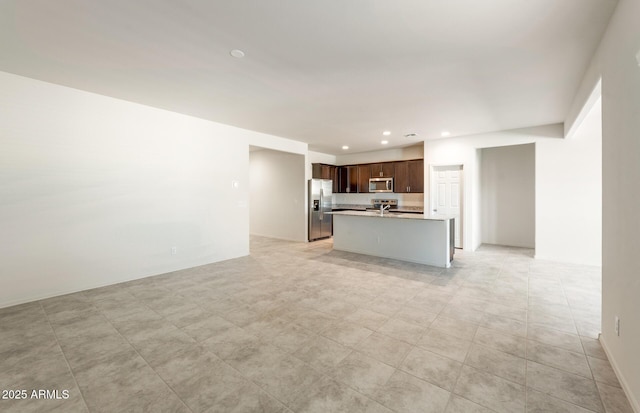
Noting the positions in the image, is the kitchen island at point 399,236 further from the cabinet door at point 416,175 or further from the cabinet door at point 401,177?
the cabinet door at point 401,177

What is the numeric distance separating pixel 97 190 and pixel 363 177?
22.1 ft

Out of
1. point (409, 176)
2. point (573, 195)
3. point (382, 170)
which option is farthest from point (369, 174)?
point (573, 195)

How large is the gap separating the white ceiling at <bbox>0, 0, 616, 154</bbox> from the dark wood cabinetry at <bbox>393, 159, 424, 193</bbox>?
3.07m

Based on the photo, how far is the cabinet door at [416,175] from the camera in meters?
7.58

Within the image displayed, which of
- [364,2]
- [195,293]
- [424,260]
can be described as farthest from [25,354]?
[424,260]

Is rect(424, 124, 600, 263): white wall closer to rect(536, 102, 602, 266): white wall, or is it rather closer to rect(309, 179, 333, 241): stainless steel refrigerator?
rect(536, 102, 602, 266): white wall

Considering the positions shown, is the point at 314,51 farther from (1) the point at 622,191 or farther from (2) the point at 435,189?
(2) the point at 435,189

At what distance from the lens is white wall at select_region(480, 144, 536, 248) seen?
671 centimetres

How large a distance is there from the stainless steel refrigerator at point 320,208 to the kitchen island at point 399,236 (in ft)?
4.53

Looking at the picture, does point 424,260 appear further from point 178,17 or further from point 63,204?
point 63,204

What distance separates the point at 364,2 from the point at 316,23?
1.45ft

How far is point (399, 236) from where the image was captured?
222 inches

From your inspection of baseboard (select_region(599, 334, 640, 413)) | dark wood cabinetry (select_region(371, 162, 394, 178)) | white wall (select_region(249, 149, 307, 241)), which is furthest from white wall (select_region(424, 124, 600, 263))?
white wall (select_region(249, 149, 307, 241))

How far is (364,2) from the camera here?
2.02 meters
